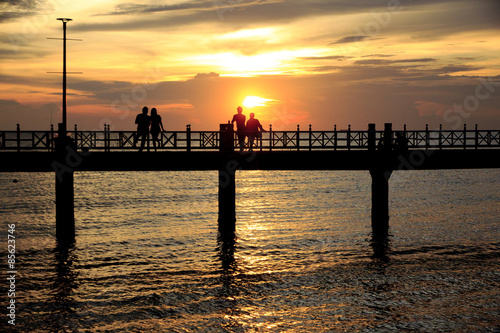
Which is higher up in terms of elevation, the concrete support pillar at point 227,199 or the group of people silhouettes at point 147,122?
the group of people silhouettes at point 147,122

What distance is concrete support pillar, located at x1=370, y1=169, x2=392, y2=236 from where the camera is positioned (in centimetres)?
2338

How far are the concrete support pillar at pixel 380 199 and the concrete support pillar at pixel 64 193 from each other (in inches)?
539

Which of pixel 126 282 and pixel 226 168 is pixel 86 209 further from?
pixel 126 282

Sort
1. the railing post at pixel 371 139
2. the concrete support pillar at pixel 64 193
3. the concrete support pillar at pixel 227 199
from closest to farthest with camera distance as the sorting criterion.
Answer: the concrete support pillar at pixel 64 193 < the concrete support pillar at pixel 227 199 < the railing post at pixel 371 139

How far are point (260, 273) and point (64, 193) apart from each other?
31.0ft

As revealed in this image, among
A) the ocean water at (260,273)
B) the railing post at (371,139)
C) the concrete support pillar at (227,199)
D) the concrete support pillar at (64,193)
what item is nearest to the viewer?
the ocean water at (260,273)

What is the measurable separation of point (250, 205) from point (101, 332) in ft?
83.4

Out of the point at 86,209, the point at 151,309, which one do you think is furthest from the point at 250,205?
the point at 151,309

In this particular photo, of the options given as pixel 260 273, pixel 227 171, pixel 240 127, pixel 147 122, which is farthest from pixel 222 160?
pixel 260 273

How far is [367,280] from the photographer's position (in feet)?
53.1

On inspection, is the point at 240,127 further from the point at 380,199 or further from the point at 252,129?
the point at 380,199

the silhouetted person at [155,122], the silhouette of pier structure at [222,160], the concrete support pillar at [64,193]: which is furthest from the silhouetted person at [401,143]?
the concrete support pillar at [64,193]

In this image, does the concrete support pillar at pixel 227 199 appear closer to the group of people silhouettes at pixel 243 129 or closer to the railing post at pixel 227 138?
the railing post at pixel 227 138

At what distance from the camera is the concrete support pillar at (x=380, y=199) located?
2338cm
